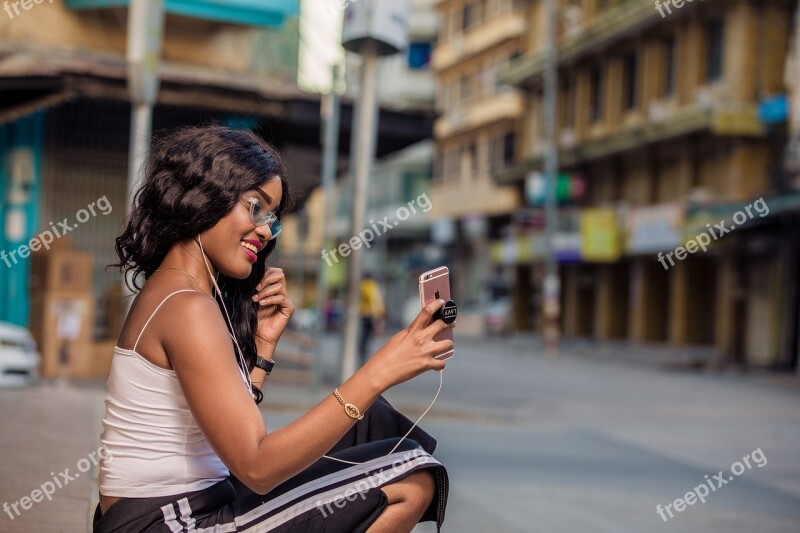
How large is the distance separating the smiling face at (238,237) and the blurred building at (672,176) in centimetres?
2187

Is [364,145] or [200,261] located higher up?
[364,145]

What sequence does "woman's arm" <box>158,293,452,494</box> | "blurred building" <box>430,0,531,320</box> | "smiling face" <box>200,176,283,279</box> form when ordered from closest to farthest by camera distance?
1. "woman's arm" <box>158,293,452,494</box>
2. "smiling face" <box>200,176,283,279</box>
3. "blurred building" <box>430,0,531,320</box>

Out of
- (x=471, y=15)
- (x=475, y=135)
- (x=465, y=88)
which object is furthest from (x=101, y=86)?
(x=471, y=15)

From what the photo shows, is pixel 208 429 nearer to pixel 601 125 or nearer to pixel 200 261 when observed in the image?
pixel 200 261

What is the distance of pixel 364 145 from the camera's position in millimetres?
8820

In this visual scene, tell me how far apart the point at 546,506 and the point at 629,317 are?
29.0 meters

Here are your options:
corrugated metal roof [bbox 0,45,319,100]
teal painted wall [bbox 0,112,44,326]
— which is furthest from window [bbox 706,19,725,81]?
teal painted wall [bbox 0,112,44,326]

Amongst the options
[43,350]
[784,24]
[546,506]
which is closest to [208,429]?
[546,506]

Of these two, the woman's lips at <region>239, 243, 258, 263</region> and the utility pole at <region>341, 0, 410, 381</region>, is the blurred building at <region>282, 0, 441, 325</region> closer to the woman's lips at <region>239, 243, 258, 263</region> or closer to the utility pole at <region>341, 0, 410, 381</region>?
the utility pole at <region>341, 0, 410, 381</region>

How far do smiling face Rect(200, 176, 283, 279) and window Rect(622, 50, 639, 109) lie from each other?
108ft

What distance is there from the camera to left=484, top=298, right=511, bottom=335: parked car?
143ft

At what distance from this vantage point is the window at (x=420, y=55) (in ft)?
176

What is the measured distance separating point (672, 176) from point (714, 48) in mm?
4033

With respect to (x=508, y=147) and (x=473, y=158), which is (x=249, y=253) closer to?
(x=508, y=147)
